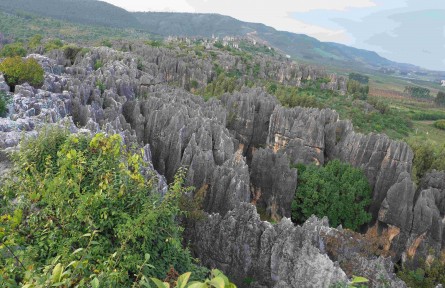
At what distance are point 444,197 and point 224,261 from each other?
72.5ft

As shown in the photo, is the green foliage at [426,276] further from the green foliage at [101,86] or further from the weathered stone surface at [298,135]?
the green foliage at [101,86]

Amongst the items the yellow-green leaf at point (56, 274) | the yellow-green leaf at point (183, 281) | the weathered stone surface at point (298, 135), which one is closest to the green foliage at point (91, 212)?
the yellow-green leaf at point (56, 274)

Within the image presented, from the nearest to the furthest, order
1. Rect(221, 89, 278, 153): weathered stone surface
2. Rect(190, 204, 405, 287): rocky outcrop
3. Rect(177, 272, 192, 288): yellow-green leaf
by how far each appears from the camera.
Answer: Rect(177, 272, 192, 288): yellow-green leaf < Rect(190, 204, 405, 287): rocky outcrop < Rect(221, 89, 278, 153): weathered stone surface

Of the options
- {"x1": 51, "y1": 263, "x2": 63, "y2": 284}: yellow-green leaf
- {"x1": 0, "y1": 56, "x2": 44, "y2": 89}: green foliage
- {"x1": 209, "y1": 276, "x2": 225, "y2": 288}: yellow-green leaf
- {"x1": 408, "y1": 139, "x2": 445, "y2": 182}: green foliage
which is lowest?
{"x1": 408, "y1": 139, "x2": 445, "y2": 182}: green foliage

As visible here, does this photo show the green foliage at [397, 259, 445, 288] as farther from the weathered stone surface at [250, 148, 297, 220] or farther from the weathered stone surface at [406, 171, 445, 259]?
the weathered stone surface at [250, 148, 297, 220]

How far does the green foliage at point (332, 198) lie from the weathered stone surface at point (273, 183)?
878 millimetres

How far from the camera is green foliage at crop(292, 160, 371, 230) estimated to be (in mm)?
29906

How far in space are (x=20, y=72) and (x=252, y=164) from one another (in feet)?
71.8

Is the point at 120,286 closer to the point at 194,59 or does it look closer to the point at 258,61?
the point at 194,59

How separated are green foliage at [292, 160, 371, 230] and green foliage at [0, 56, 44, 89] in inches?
975

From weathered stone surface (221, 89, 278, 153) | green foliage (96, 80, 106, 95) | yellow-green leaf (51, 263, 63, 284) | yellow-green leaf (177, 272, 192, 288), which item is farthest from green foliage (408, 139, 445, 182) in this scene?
yellow-green leaf (51, 263, 63, 284)

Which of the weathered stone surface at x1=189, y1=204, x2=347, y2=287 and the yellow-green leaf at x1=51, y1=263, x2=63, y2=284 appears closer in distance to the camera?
the yellow-green leaf at x1=51, y1=263, x2=63, y2=284

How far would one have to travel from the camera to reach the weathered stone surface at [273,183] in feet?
101

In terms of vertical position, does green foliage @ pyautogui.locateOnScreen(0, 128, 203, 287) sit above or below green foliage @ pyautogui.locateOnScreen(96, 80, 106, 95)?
above
